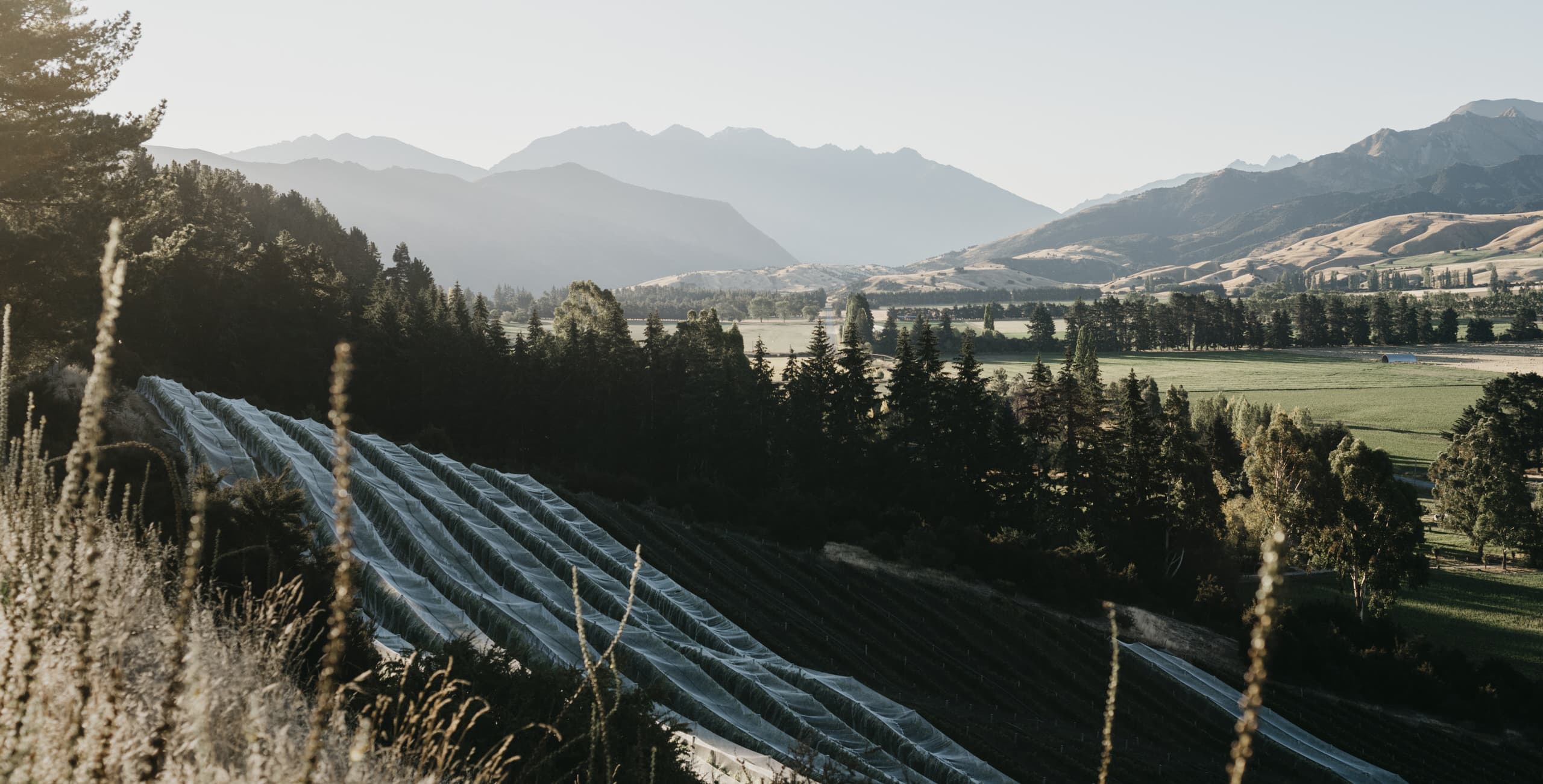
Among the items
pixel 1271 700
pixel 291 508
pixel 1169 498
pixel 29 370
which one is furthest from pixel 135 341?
pixel 1169 498

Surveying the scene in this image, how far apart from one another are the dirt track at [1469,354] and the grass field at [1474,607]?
264 feet

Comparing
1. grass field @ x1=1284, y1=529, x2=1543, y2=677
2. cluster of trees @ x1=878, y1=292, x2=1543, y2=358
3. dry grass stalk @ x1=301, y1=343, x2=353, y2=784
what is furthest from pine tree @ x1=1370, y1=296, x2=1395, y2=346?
dry grass stalk @ x1=301, y1=343, x2=353, y2=784

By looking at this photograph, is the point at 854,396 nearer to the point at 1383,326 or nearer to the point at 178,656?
the point at 178,656

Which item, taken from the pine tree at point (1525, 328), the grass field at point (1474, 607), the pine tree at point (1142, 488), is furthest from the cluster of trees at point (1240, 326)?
the grass field at point (1474, 607)

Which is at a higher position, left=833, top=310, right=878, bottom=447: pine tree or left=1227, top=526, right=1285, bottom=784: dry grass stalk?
left=1227, top=526, right=1285, bottom=784: dry grass stalk

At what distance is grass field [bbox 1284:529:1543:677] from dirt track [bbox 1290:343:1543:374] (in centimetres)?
8038

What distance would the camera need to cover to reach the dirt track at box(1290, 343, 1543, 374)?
122188 millimetres

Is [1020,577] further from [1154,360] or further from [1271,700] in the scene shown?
[1154,360]

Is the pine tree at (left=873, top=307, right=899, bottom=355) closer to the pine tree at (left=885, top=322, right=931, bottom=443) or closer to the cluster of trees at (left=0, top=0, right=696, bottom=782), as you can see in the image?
the pine tree at (left=885, top=322, right=931, bottom=443)

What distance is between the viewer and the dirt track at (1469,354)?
12219 centimetres

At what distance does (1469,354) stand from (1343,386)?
39.6 m

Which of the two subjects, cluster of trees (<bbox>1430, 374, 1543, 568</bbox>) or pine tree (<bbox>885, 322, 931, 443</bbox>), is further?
pine tree (<bbox>885, 322, 931, 443</bbox>)

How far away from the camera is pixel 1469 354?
133750mm

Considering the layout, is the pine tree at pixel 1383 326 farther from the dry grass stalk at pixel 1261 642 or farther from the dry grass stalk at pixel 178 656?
the dry grass stalk at pixel 178 656
